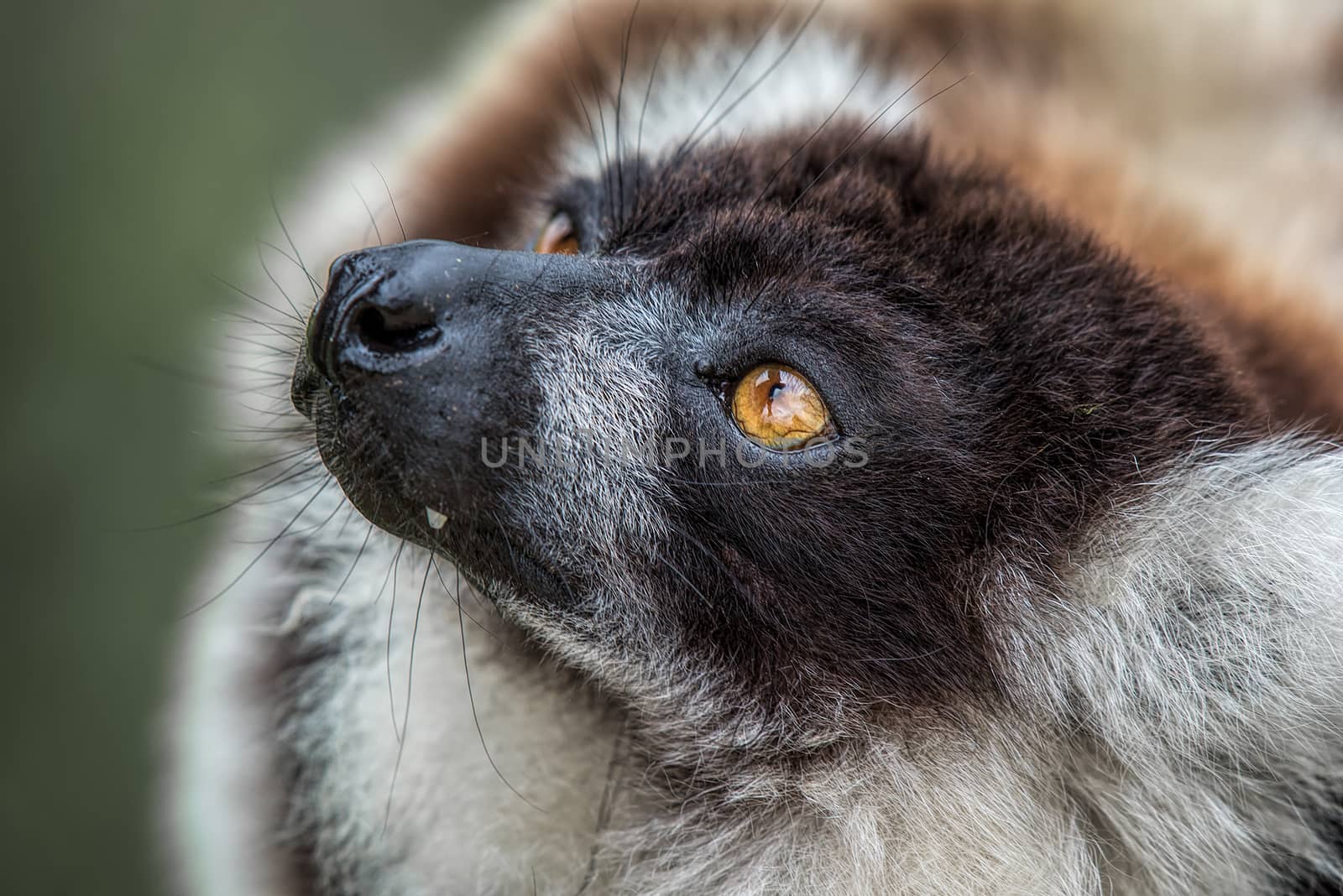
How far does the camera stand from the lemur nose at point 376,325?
1.69 meters

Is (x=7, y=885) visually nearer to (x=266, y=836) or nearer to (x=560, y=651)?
(x=266, y=836)

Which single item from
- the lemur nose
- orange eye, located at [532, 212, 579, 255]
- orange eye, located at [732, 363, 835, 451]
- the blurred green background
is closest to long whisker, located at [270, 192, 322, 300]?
the lemur nose

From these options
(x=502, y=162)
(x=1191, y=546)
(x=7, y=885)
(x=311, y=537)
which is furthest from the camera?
(x=7, y=885)

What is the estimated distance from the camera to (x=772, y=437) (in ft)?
5.80

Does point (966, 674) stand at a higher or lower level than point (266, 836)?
lower

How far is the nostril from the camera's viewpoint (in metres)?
1.69

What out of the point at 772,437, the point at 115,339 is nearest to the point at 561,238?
the point at 772,437

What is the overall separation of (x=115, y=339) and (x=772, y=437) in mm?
2817

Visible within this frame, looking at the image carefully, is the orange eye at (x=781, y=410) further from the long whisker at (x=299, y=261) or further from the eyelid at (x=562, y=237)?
the long whisker at (x=299, y=261)

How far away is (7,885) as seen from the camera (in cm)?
330

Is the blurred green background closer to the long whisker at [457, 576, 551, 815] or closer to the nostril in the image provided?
the long whisker at [457, 576, 551, 815]

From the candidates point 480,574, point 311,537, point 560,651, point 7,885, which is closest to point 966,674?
point 560,651

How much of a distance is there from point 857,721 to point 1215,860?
554mm
